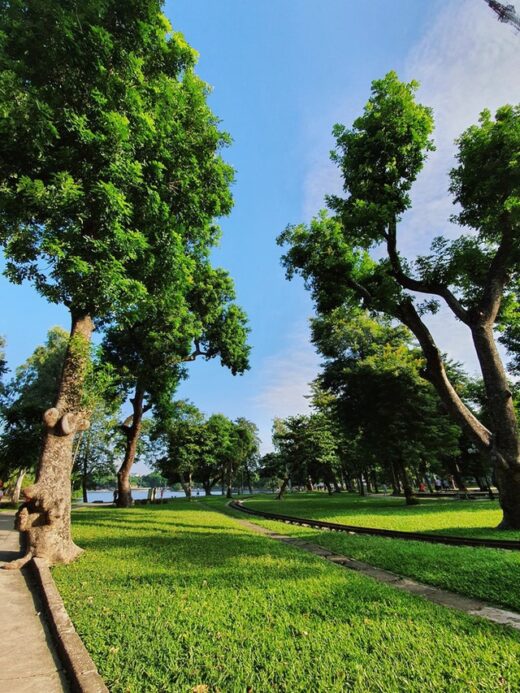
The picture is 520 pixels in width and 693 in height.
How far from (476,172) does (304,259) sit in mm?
6733

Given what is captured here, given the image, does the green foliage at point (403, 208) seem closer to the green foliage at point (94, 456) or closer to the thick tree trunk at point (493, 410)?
the thick tree trunk at point (493, 410)

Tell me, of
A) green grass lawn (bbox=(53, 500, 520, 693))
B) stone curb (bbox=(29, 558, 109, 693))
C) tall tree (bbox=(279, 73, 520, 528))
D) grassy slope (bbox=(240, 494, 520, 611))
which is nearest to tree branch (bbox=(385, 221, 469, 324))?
tall tree (bbox=(279, 73, 520, 528))

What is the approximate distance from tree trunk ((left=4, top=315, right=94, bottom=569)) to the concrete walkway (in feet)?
4.37

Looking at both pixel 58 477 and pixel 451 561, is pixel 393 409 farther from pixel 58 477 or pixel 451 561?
pixel 58 477

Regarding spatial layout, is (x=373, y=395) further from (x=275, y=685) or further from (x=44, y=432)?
(x=275, y=685)

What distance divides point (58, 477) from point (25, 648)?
4475mm

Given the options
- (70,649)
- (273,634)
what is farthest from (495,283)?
(70,649)

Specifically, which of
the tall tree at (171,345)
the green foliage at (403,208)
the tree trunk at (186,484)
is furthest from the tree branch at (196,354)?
the tree trunk at (186,484)

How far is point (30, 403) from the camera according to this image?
26.7 meters

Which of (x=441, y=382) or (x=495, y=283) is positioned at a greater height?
(x=495, y=283)

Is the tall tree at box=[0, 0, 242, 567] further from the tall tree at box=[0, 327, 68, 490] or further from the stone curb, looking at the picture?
the tall tree at box=[0, 327, 68, 490]

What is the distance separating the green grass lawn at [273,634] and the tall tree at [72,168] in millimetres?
2911

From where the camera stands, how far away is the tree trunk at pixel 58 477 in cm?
716

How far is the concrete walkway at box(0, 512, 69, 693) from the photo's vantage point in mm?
3020
